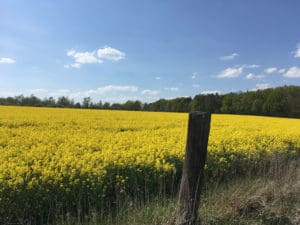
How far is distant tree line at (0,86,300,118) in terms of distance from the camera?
2496 inches

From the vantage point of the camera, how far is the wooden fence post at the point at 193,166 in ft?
12.4

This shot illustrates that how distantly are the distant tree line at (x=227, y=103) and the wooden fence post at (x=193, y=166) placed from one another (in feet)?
180

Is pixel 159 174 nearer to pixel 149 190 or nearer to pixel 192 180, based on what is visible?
pixel 149 190

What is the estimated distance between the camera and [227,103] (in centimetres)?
7094

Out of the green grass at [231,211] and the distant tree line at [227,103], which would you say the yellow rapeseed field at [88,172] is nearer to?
the green grass at [231,211]

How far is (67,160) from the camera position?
6.09 meters

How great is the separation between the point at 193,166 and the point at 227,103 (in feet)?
228

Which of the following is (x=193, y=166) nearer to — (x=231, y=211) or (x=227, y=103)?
(x=231, y=211)

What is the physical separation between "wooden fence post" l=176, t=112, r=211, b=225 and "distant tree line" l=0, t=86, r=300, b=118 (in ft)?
180

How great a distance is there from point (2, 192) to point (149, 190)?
281cm

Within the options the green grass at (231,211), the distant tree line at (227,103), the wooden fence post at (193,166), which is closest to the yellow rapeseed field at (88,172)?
the green grass at (231,211)

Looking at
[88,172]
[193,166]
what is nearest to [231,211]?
[193,166]

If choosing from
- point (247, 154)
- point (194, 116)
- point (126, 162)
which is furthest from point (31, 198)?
point (247, 154)

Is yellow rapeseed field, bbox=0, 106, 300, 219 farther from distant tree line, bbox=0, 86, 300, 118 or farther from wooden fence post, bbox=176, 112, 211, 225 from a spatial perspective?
distant tree line, bbox=0, 86, 300, 118
